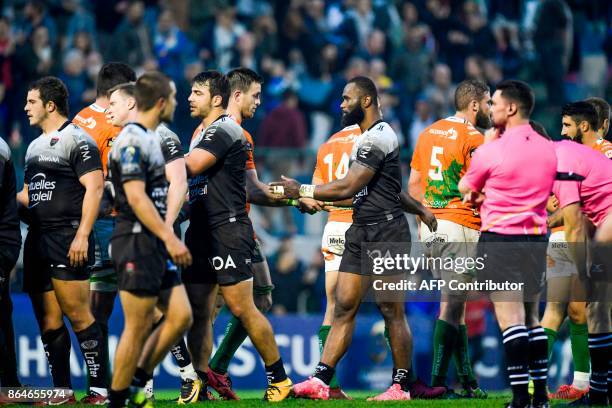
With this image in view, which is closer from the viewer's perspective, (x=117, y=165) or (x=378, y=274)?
(x=117, y=165)

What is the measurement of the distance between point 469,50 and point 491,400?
12.1 metres

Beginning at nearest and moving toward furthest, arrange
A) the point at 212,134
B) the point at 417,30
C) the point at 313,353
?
the point at 212,134 → the point at 313,353 → the point at 417,30

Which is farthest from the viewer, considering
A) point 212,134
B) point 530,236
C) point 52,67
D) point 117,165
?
point 52,67

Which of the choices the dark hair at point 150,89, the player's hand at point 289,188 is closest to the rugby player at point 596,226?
the player's hand at point 289,188

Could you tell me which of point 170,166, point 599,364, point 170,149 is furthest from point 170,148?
point 599,364

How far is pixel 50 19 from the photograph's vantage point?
1952 cm

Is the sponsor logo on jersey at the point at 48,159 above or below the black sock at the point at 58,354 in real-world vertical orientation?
above

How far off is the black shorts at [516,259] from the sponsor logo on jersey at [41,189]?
150 inches

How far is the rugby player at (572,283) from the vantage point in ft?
34.5

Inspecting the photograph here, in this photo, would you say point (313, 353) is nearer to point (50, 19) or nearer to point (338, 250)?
point (338, 250)

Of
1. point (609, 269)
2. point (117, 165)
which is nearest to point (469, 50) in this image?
point (609, 269)

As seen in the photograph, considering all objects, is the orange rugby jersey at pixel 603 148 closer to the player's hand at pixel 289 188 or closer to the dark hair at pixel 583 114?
the dark hair at pixel 583 114

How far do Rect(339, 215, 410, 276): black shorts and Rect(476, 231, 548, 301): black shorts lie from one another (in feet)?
4.42

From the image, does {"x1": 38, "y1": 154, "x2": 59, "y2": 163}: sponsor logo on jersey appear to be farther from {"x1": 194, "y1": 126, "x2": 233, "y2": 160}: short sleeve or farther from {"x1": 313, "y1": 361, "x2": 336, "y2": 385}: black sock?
{"x1": 313, "y1": 361, "x2": 336, "y2": 385}: black sock
